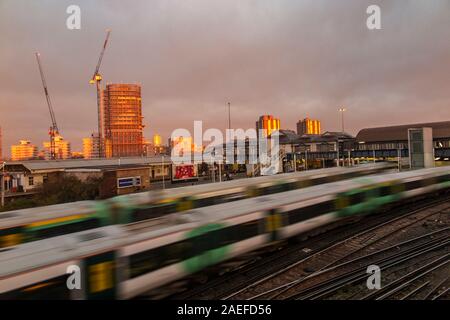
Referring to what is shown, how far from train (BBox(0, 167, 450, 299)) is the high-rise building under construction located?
5342 inches

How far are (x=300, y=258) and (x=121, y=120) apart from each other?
471 ft

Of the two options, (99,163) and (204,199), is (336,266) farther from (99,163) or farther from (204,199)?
(99,163)

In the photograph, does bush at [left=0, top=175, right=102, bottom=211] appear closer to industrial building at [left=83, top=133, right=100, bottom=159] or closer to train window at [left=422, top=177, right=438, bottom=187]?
train window at [left=422, top=177, right=438, bottom=187]

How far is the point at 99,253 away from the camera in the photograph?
712 cm

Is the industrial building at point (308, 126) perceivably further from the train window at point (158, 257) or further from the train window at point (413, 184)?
the train window at point (158, 257)

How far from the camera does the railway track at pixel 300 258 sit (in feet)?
31.9

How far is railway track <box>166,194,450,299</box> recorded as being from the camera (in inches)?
382

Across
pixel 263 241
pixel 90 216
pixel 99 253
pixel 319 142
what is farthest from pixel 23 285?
pixel 319 142

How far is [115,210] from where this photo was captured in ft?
40.5

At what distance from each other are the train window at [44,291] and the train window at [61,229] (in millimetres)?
4214

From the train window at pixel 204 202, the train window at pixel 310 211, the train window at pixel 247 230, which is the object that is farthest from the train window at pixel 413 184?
the train window at pixel 247 230

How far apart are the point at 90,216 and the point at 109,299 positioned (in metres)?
4.78

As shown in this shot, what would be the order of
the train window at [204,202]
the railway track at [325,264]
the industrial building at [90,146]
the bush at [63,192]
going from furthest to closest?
the industrial building at [90,146] → the bush at [63,192] → the train window at [204,202] → the railway track at [325,264]

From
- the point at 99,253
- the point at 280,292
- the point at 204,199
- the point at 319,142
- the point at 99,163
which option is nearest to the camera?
the point at 99,253
